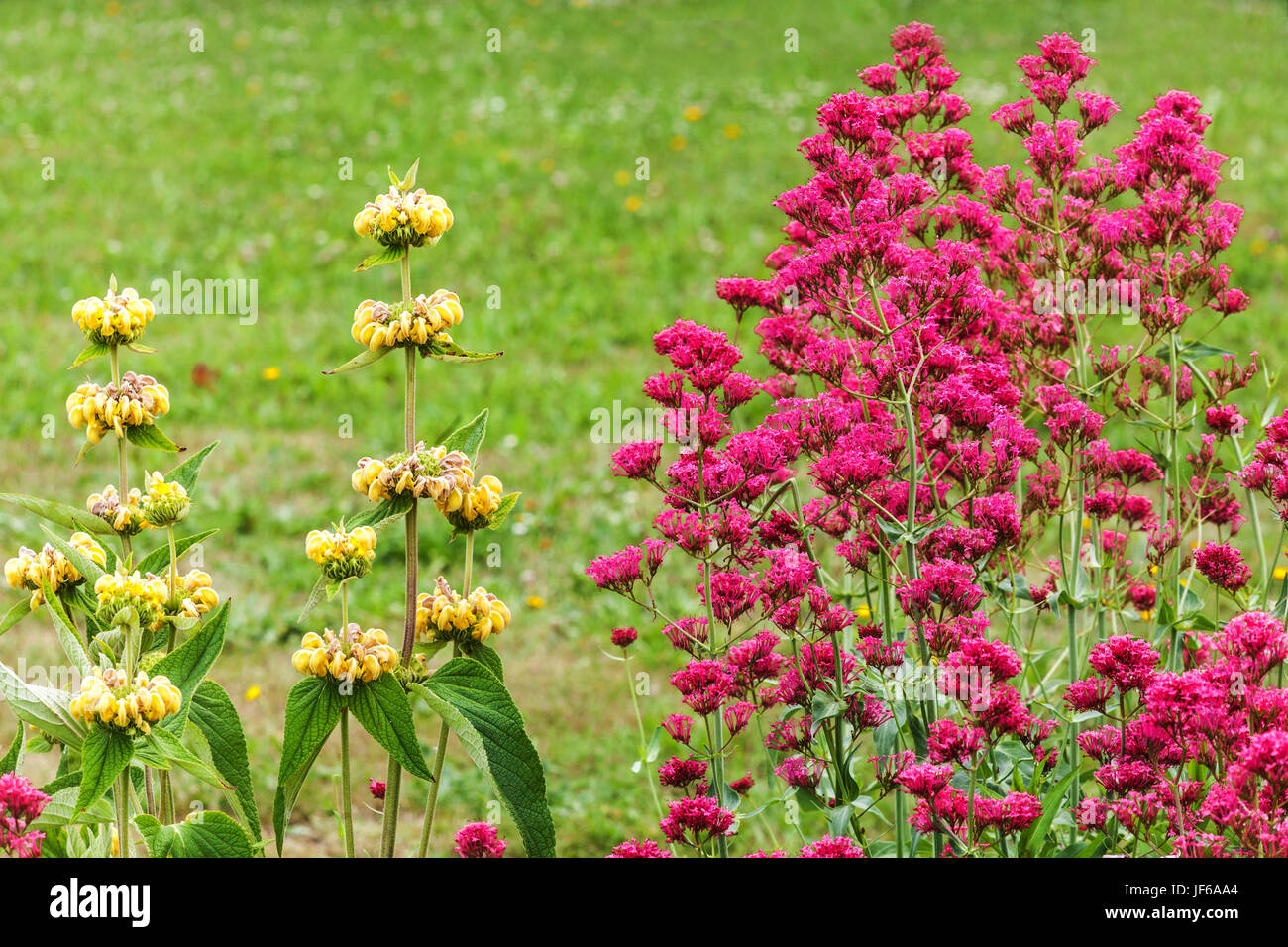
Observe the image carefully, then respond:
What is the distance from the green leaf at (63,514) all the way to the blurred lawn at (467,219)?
1976 mm

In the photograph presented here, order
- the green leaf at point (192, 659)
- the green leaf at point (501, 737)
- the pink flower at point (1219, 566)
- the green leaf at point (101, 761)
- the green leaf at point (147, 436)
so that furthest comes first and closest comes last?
the pink flower at point (1219, 566)
the green leaf at point (147, 436)
the green leaf at point (501, 737)
the green leaf at point (192, 659)
the green leaf at point (101, 761)

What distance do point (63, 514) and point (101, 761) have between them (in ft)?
1.45

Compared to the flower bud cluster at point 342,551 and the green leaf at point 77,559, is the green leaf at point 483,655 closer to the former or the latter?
the flower bud cluster at point 342,551

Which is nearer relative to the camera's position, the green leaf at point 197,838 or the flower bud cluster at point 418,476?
the green leaf at point 197,838

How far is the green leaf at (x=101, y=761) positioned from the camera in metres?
1.50

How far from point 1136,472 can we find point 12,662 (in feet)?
11.2

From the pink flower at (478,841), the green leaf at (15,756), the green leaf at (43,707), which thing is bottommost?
the pink flower at (478,841)

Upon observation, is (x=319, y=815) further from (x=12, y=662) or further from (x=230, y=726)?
(x=230, y=726)

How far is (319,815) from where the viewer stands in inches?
149

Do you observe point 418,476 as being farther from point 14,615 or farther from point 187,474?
point 14,615

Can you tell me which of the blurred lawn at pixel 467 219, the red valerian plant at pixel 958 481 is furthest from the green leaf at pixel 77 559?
the blurred lawn at pixel 467 219

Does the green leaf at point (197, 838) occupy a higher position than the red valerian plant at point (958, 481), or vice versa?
the red valerian plant at point (958, 481)
